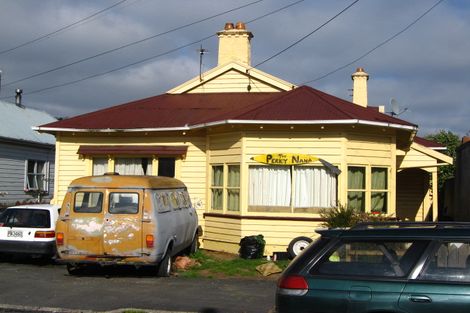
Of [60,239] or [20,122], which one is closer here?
[60,239]

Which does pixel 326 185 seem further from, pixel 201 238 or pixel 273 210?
pixel 201 238

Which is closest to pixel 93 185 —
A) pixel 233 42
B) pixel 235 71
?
pixel 235 71

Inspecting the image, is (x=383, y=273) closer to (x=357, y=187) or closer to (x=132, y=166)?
(x=357, y=187)

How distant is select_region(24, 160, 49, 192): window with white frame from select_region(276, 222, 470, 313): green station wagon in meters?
22.1

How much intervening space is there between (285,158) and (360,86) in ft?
45.1

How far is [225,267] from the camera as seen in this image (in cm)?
1335

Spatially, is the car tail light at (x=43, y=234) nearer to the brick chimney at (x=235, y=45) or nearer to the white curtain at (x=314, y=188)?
the white curtain at (x=314, y=188)

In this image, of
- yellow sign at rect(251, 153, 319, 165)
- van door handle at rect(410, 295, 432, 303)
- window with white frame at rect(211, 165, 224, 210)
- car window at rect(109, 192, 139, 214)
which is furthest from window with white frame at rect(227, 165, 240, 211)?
Result: van door handle at rect(410, 295, 432, 303)

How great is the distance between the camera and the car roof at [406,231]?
223 inches

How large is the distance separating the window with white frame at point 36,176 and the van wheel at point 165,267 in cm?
1544

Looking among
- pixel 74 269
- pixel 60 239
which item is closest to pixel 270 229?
pixel 74 269

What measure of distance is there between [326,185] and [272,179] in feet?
4.51

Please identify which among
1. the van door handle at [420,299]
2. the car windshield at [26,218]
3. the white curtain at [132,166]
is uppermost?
the white curtain at [132,166]

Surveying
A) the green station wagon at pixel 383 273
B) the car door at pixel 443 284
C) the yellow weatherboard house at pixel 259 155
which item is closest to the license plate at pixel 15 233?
the yellow weatherboard house at pixel 259 155
